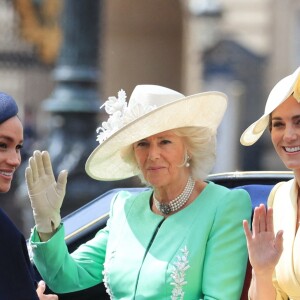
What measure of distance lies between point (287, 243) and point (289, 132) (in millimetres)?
357

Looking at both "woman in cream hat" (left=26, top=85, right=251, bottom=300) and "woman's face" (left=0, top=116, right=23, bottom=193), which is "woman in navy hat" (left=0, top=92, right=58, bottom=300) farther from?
"woman in cream hat" (left=26, top=85, right=251, bottom=300)

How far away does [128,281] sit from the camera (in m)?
4.24

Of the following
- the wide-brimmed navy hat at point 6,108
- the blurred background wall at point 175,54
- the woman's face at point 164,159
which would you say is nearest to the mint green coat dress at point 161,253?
the woman's face at point 164,159

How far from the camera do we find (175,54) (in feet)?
92.6

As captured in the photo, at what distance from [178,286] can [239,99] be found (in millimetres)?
19082

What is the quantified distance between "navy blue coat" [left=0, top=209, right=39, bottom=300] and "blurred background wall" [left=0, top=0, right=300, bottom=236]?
8485 mm

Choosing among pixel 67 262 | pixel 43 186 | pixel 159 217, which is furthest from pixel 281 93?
pixel 67 262

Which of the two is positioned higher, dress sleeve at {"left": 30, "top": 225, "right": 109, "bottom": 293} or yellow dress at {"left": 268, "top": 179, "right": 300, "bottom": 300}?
yellow dress at {"left": 268, "top": 179, "right": 300, "bottom": 300}

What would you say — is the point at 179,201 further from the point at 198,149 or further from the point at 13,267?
the point at 13,267

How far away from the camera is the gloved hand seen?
13.7ft

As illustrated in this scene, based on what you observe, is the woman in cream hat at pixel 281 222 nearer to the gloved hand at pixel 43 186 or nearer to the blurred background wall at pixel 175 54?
the gloved hand at pixel 43 186

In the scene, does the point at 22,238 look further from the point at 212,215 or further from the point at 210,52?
the point at 210,52

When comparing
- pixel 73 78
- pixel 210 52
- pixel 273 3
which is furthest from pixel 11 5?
pixel 73 78

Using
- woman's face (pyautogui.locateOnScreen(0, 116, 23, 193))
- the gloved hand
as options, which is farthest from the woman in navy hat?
the gloved hand
